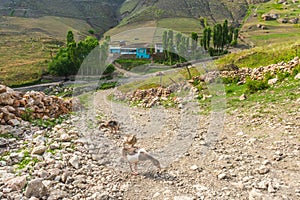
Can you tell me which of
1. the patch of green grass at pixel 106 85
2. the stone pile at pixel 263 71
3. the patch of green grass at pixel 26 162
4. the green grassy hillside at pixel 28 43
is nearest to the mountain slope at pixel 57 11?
the green grassy hillside at pixel 28 43

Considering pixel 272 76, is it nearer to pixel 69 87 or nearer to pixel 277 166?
pixel 277 166

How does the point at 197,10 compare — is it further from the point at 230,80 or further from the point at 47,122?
the point at 47,122

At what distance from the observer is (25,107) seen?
14.0 m

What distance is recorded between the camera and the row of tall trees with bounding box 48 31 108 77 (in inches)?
2023

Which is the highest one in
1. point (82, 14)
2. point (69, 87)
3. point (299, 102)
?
point (82, 14)

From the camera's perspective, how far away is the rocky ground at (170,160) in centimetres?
744

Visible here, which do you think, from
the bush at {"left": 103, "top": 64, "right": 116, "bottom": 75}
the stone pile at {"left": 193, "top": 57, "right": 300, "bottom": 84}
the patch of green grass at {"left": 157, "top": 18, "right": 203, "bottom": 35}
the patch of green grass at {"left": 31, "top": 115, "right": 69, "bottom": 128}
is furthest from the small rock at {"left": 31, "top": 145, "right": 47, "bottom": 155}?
the patch of green grass at {"left": 157, "top": 18, "right": 203, "bottom": 35}

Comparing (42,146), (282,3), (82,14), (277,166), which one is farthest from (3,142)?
(82,14)

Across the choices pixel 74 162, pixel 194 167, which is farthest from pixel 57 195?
pixel 194 167

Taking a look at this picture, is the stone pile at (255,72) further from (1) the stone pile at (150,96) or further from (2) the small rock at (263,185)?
(2) the small rock at (263,185)

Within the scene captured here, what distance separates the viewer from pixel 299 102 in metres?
13.1

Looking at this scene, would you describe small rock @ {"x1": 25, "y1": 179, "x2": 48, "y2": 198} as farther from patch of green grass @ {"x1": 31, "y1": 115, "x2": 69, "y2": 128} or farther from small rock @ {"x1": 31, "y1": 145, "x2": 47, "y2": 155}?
patch of green grass @ {"x1": 31, "y1": 115, "x2": 69, "y2": 128}

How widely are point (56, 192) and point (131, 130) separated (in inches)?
314

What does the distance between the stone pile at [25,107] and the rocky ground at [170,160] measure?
63cm
